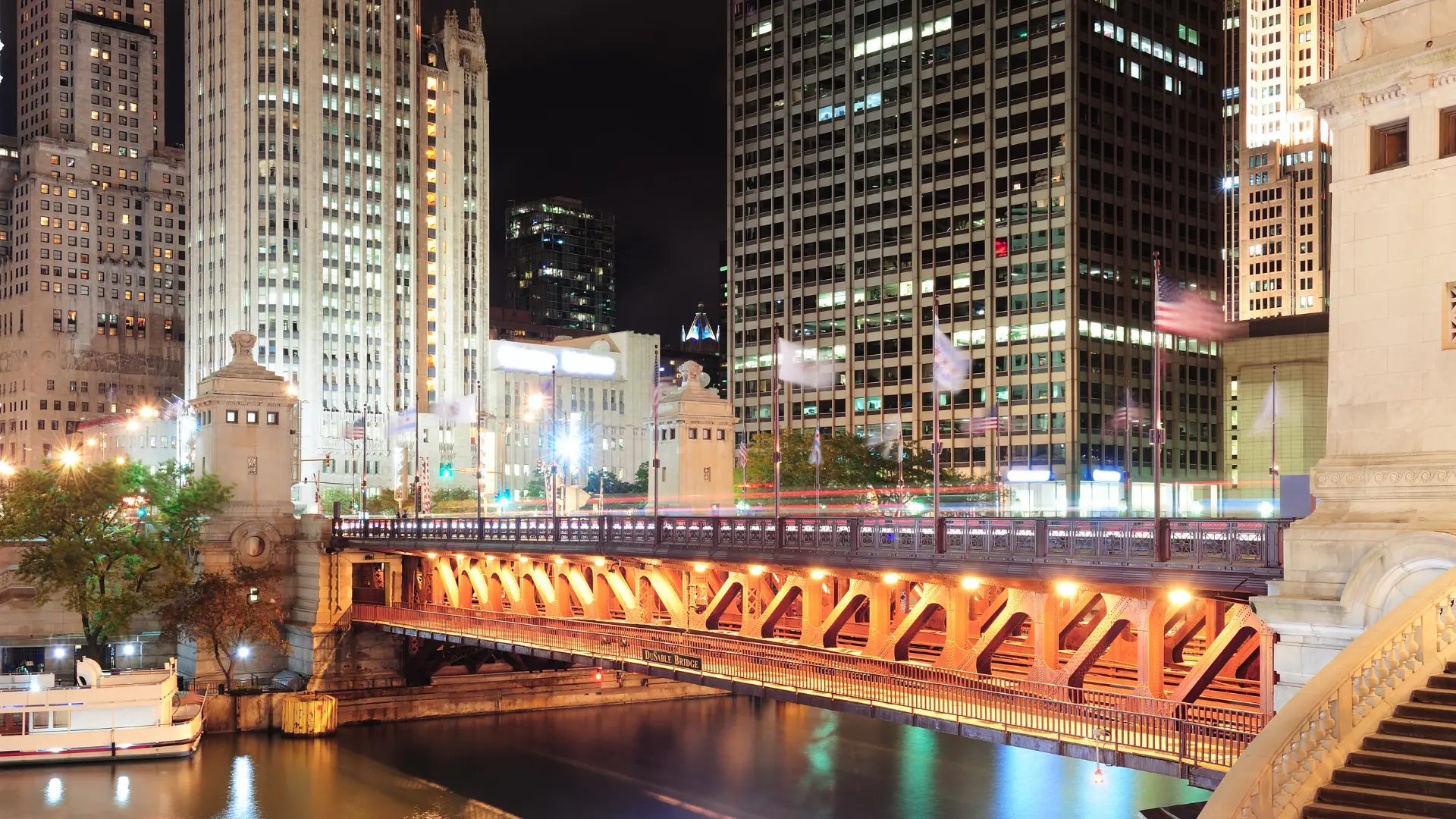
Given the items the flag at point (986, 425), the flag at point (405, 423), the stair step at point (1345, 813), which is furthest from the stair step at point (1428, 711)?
the flag at point (405, 423)

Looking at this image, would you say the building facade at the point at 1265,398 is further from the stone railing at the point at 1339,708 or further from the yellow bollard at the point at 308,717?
the stone railing at the point at 1339,708

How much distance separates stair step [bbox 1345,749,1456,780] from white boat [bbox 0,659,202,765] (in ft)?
185

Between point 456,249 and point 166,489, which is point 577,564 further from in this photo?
point 456,249

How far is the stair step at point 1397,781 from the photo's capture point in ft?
71.8

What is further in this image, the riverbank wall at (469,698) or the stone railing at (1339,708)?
the riverbank wall at (469,698)

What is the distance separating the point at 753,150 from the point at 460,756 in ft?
343

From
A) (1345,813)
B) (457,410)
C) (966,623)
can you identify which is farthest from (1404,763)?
(457,410)

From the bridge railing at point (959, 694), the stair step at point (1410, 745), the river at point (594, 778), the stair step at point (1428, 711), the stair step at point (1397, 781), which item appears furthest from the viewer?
the river at point (594, 778)

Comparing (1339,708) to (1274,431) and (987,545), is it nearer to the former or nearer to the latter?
(987,545)

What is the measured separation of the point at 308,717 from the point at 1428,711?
58438 millimetres

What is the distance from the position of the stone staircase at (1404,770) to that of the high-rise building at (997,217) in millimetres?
105223

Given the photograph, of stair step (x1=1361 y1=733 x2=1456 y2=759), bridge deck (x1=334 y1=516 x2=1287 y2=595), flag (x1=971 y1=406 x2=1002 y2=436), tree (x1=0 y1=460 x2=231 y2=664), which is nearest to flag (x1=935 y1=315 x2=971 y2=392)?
bridge deck (x1=334 y1=516 x2=1287 y2=595)

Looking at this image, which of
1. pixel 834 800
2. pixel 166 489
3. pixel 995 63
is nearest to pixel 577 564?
pixel 834 800

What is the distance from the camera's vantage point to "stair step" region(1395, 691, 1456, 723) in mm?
23031
